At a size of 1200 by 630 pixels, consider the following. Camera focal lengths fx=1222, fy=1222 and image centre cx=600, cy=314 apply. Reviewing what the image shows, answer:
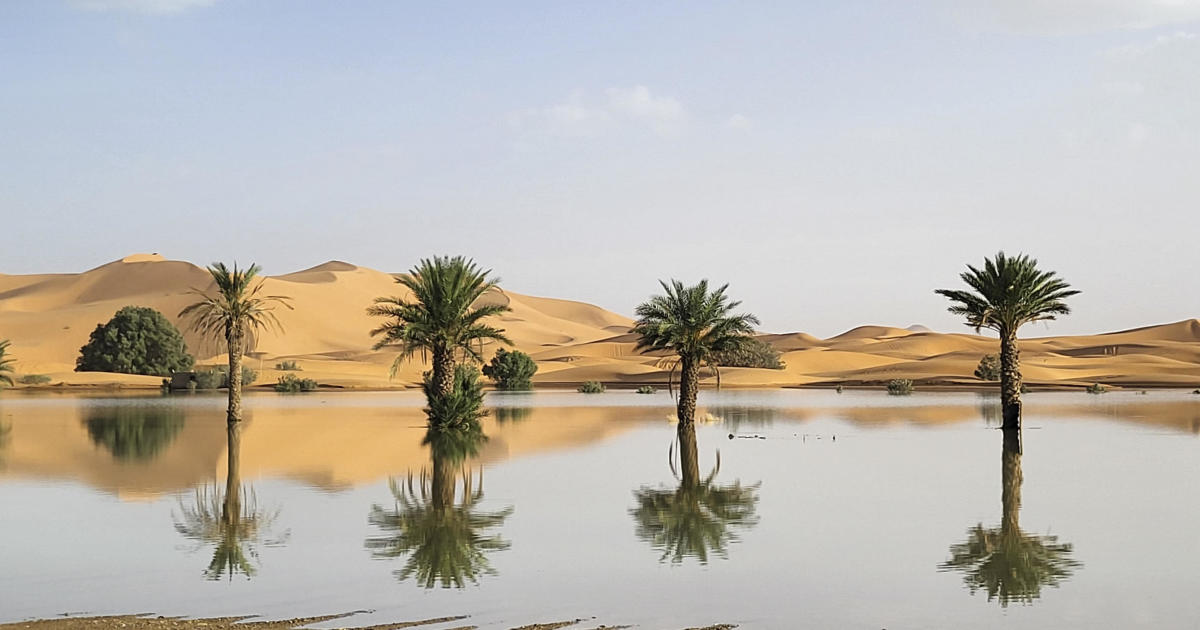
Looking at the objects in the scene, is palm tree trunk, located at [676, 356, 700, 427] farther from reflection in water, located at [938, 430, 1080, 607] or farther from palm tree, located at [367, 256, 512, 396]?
reflection in water, located at [938, 430, 1080, 607]

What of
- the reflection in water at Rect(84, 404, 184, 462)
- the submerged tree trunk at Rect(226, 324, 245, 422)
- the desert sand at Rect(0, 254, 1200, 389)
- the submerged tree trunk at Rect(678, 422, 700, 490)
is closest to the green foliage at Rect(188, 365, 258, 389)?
the desert sand at Rect(0, 254, 1200, 389)

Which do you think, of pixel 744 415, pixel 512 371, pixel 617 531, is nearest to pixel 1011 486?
pixel 617 531

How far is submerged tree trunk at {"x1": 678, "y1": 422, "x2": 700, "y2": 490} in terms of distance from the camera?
18312 mm

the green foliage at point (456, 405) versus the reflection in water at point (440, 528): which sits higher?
the green foliage at point (456, 405)

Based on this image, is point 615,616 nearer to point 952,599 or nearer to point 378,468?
point 952,599

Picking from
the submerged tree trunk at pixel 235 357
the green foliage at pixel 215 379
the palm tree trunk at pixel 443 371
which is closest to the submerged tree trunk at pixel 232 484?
the submerged tree trunk at pixel 235 357

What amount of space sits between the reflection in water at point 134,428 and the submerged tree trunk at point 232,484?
1394mm

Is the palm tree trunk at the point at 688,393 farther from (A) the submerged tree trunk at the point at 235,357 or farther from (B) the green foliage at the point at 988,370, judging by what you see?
(B) the green foliage at the point at 988,370

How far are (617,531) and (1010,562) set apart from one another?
405 centimetres

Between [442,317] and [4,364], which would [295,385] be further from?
[442,317]

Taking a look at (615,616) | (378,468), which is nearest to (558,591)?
(615,616)

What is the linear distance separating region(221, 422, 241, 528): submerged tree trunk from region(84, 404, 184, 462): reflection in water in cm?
139

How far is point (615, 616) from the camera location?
339 inches

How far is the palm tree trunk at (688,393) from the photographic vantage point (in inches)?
1289
